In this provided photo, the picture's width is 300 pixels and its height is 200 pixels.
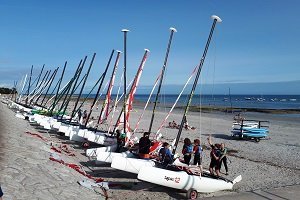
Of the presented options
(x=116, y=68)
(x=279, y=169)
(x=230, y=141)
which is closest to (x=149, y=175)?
(x=279, y=169)

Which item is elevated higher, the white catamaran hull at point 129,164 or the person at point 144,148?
the person at point 144,148

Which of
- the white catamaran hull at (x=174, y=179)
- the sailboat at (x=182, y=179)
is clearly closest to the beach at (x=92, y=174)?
the sailboat at (x=182, y=179)

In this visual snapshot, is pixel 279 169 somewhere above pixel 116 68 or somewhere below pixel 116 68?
below

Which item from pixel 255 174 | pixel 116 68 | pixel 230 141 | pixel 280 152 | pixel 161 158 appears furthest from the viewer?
pixel 230 141

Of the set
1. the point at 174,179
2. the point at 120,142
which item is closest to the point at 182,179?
the point at 174,179

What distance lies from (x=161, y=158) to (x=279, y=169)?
6.12 m

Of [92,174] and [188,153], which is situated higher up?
[188,153]

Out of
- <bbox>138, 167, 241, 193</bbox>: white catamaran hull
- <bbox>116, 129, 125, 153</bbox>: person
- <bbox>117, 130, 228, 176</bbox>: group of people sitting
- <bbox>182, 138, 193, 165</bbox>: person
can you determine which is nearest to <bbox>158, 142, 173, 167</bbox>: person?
<bbox>117, 130, 228, 176</bbox>: group of people sitting

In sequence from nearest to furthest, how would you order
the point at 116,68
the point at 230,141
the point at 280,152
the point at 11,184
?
the point at 11,184
the point at 280,152
the point at 116,68
the point at 230,141

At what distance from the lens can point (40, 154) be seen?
44.3 ft

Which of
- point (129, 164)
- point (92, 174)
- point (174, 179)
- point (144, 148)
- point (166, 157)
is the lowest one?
point (92, 174)

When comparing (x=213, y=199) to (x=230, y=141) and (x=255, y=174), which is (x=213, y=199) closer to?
(x=255, y=174)

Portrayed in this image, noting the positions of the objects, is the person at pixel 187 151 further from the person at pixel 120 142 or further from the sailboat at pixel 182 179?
the person at pixel 120 142

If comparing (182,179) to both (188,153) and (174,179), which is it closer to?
(174,179)
